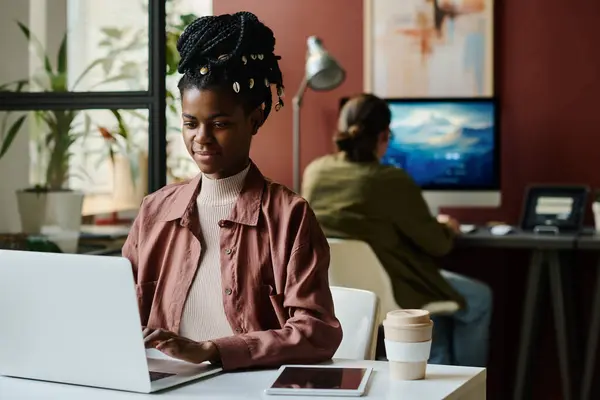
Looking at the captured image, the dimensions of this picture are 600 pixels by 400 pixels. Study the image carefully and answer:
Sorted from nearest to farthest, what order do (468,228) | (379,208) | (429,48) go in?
(379,208) < (468,228) < (429,48)

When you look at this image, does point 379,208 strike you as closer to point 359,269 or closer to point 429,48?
point 359,269

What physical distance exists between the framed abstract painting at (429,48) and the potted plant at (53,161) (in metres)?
1.92

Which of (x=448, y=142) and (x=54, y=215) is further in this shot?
(x=448, y=142)

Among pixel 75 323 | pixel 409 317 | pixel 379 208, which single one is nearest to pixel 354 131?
pixel 379 208

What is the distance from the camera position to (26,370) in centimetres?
154

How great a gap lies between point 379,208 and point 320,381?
2167 millimetres

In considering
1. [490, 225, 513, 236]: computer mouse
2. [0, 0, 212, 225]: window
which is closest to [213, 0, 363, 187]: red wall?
[490, 225, 513, 236]: computer mouse

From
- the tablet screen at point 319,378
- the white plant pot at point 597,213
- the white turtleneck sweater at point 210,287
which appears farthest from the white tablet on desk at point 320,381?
the white plant pot at point 597,213

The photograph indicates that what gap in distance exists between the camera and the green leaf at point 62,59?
274cm

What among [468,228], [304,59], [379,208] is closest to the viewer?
[379,208]

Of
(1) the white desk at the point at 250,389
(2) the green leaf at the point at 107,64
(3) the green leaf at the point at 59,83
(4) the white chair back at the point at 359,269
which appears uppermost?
(2) the green leaf at the point at 107,64

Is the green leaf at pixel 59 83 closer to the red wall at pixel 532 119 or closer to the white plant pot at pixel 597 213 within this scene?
the red wall at pixel 532 119

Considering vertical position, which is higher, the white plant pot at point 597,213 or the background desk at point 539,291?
the white plant pot at point 597,213

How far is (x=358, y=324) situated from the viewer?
1.89 metres
